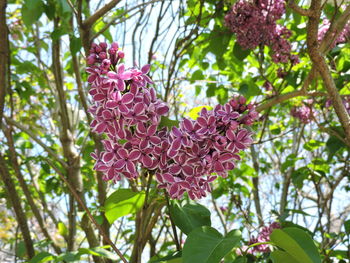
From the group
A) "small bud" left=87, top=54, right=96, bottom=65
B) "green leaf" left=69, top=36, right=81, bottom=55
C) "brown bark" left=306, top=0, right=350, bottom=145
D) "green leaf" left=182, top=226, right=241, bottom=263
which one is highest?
"green leaf" left=69, top=36, right=81, bottom=55

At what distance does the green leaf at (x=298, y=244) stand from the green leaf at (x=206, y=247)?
0.08 metres

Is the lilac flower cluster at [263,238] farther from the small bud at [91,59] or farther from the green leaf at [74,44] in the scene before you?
the small bud at [91,59]

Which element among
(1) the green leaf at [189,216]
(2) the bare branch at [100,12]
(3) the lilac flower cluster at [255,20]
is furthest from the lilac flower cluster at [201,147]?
(3) the lilac flower cluster at [255,20]

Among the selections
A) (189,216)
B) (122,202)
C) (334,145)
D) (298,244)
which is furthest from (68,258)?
(334,145)

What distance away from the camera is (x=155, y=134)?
80 centimetres

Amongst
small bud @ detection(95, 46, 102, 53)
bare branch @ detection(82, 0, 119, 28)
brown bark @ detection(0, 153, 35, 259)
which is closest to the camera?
small bud @ detection(95, 46, 102, 53)

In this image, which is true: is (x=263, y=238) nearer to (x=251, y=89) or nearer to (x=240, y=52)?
(x=251, y=89)

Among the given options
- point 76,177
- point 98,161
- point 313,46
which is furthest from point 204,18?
point 98,161

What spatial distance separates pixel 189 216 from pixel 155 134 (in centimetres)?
24

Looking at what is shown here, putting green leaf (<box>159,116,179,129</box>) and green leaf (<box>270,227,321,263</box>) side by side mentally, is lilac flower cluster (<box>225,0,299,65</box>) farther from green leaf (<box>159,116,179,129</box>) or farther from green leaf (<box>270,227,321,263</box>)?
green leaf (<box>270,227,321,263</box>)

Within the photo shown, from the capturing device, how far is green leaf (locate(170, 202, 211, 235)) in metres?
0.90

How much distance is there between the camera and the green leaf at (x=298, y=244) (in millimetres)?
748

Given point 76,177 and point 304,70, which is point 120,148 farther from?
point 304,70

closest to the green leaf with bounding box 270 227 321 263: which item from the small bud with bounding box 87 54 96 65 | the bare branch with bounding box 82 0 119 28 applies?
the small bud with bounding box 87 54 96 65
